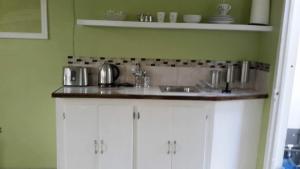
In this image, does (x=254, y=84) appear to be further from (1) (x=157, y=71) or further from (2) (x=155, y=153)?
(2) (x=155, y=153)

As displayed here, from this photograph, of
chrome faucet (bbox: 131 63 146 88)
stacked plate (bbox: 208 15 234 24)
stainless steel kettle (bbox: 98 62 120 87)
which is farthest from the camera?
chrome faucet (bbox: 131 63 146 88)

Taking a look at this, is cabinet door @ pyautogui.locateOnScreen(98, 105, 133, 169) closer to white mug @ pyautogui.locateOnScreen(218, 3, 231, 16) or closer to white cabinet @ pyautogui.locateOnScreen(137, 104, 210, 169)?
white cabinet @ pyautogui.locateOnScreen(137, 104, 210, 169)

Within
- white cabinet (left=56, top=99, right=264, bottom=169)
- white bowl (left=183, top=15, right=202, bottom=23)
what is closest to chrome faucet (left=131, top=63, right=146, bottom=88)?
white cabinet (left=56, top=99, right=264, bottom=169)

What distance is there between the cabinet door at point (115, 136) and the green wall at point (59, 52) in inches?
27.4

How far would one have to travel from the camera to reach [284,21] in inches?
89.2

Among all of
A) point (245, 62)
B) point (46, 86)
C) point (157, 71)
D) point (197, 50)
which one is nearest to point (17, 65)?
point (46, 86)

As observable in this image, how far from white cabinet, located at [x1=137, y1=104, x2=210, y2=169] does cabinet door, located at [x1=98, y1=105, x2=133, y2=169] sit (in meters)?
0.09

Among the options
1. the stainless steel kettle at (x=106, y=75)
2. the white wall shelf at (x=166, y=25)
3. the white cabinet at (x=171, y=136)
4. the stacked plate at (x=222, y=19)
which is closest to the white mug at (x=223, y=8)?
the stacked plate at (x=222, y=19)

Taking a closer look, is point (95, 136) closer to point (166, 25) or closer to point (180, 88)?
point (180, 88)

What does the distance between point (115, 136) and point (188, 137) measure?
25.1 inches

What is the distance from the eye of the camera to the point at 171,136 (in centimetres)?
236

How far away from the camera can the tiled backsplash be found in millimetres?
2746

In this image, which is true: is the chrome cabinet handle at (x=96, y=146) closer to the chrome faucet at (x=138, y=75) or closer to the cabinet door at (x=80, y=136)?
the cabinet door at (x=80, y=136)

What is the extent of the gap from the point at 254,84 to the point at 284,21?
760mm
